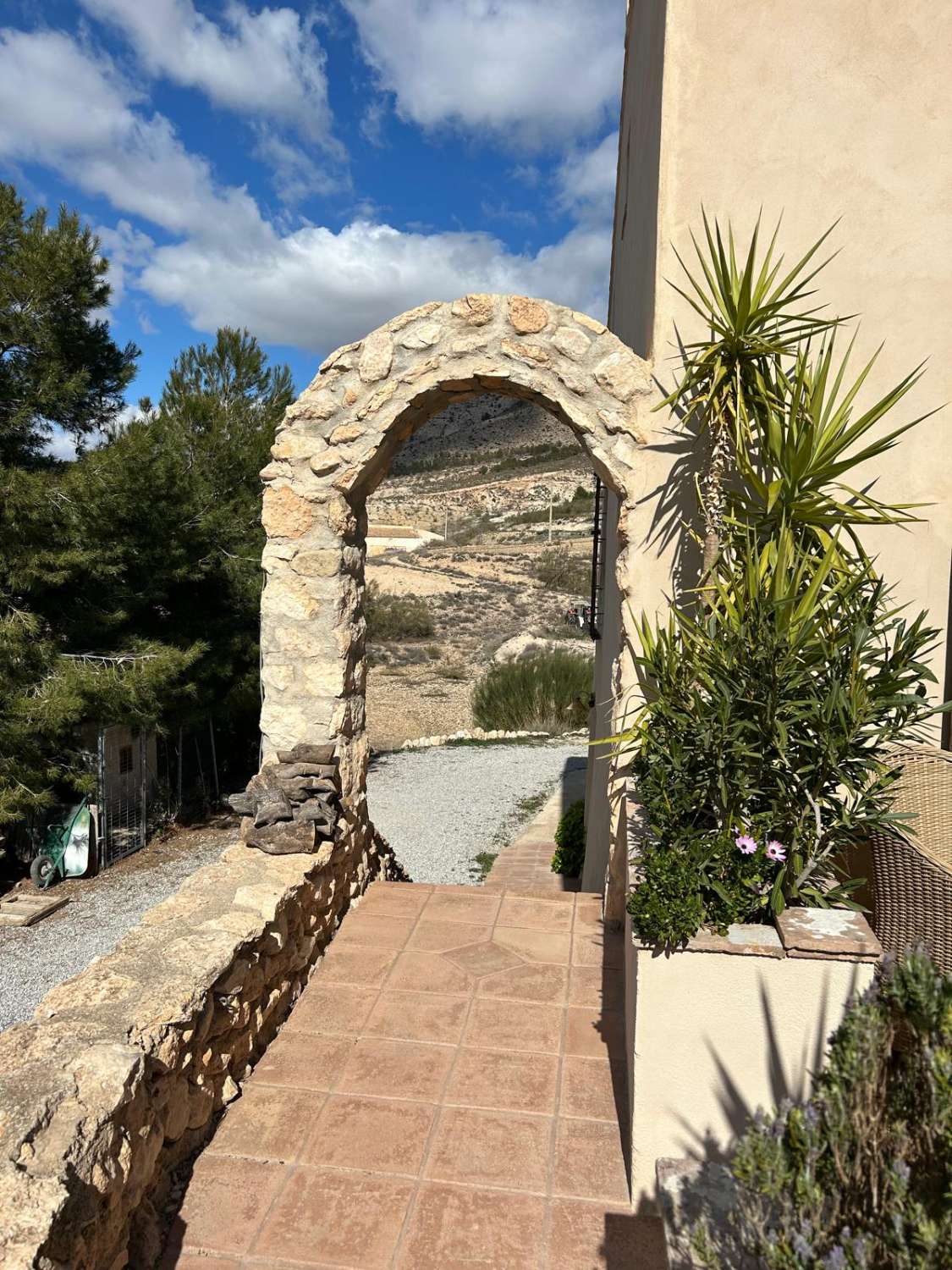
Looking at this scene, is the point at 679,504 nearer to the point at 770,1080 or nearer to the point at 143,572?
the point at 770,1080

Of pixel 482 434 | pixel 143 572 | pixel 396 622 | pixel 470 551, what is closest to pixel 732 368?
pixel 143 572

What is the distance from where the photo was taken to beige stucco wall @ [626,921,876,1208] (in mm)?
2355

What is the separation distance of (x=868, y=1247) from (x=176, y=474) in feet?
33.3

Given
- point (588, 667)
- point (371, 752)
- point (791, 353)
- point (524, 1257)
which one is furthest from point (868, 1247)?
point (588, 667)

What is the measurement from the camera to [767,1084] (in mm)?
2396

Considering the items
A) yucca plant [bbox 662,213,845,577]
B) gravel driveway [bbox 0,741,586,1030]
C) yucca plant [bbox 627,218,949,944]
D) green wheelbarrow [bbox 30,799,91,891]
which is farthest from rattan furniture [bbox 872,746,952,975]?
green wheelbarrow [bbox 30,799,91,891]

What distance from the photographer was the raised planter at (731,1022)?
2.35 metres

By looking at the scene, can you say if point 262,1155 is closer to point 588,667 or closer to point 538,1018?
point 538,1018

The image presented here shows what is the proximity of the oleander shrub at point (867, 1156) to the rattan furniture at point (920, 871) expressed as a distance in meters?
1.06

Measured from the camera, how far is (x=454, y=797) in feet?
38.4

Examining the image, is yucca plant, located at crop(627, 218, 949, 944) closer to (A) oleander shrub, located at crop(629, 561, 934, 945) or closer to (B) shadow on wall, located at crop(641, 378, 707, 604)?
(A) oleander shrub, located at crop(629, 561, 934, 945)

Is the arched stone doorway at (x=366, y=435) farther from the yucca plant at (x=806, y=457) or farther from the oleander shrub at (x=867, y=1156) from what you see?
the oleander shrub at (x=867, y=1156)

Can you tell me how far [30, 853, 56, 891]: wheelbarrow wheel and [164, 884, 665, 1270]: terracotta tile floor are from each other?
21.9 ft

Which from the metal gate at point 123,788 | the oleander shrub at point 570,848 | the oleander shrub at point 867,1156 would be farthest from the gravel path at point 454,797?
the oleander shrub at point 867,1156
